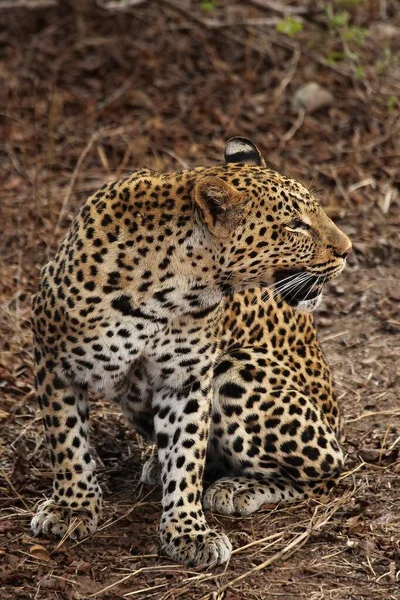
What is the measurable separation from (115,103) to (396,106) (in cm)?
317

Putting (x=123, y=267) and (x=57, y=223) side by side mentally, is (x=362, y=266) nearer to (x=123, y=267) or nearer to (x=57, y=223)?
(x=57, y=223)

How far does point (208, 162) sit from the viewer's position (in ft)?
37.8

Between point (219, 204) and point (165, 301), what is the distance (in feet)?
1.95

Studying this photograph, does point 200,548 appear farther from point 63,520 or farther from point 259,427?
point 259,427

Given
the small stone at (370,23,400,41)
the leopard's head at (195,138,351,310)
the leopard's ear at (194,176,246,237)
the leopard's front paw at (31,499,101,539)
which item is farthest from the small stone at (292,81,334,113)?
the leopard's front paw at (31,499,101,539)

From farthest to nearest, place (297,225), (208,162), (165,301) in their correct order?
(208,162), (297,225), (165,301)

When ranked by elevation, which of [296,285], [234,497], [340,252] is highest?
[340,252]

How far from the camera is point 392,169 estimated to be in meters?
11.6

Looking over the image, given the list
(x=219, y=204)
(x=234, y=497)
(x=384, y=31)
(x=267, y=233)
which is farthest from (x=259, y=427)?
(x=384, y=31)

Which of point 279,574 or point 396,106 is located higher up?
point 279,574

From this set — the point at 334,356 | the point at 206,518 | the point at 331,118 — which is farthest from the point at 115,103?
the point at 206,518

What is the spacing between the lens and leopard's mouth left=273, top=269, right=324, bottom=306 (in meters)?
6.01

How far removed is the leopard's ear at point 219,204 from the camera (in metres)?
5.60

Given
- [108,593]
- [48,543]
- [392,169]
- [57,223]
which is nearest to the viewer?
[108,593]
